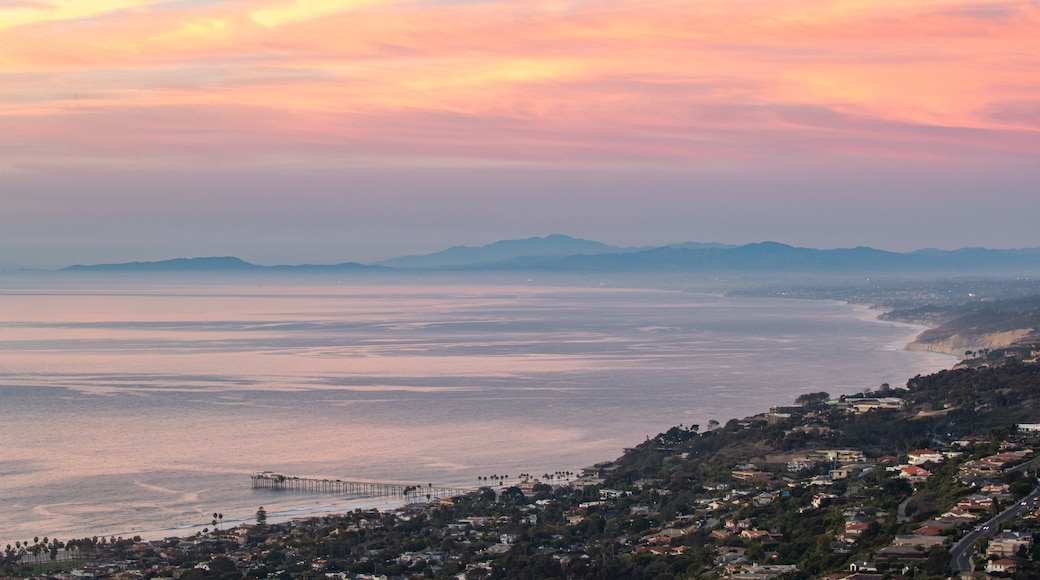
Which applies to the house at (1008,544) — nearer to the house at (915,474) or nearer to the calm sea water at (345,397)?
the house at (915,474)

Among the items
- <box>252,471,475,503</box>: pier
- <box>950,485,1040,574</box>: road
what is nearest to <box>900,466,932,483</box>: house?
<box>950,485,1040,574</box>: road

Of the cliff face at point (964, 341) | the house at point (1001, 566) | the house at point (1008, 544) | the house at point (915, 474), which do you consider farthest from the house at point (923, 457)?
the cliff face at point (964, 341)

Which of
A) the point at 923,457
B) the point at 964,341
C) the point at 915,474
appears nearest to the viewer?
the point at 915,474

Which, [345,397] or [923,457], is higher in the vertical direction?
[923,457]

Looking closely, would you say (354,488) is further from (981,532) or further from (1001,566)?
(1001,566)

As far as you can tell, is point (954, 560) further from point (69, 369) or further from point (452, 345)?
point (452, 345)

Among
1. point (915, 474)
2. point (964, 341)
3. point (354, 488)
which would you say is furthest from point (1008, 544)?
point (964, 341)

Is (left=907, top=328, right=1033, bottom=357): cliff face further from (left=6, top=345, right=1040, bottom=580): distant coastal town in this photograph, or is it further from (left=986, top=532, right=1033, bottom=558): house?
(left=986, top=532, right=1033, bottom=558): house

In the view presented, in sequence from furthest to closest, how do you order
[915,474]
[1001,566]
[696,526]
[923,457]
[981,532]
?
[923,457] → [915,474] → [696,526] → [981,532] → [1001,566]
